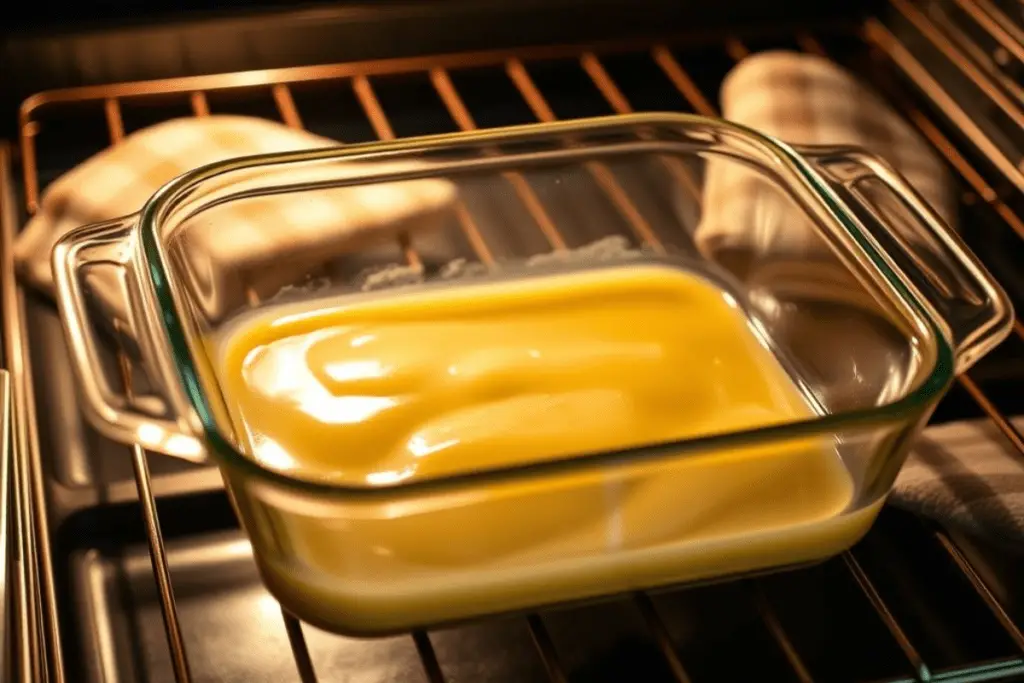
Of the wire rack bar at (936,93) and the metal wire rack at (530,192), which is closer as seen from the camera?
the metal wire rack at (530,192)

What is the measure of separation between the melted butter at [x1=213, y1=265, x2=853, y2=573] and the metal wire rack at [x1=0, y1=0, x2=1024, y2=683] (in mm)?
42

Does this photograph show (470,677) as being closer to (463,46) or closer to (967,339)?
(967,339)

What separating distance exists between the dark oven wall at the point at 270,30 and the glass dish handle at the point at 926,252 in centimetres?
26

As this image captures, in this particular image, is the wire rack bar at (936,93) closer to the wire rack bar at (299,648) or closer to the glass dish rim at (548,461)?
the glass dish rim at (548,461)

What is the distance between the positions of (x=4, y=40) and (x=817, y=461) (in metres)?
0.53

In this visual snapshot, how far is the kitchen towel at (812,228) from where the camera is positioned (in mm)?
513

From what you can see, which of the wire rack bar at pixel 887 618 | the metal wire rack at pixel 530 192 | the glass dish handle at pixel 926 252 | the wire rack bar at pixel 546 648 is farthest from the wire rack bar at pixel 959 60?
the wire rack bar at pixel 546 648

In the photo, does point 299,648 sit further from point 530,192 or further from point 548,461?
point 530,192

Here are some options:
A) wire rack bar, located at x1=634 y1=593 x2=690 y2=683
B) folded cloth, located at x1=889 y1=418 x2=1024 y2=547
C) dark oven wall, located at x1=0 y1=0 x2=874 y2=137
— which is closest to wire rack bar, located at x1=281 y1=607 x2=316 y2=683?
wire rack bar, located at x1=634 y1=593 x2=690 y2=683

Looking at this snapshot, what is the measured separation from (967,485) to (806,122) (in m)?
0.27

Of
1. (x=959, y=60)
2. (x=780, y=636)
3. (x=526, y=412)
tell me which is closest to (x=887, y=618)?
(x=780, y=636)

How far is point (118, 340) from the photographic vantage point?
0.52m

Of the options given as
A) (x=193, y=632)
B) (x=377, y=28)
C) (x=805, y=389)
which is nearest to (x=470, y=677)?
(x=193, y=632)

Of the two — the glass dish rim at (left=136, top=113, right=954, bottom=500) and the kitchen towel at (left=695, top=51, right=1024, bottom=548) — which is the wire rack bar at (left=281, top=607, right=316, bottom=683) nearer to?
the glass dish rim at (left=136, top=113, right=954, bottom=500)
